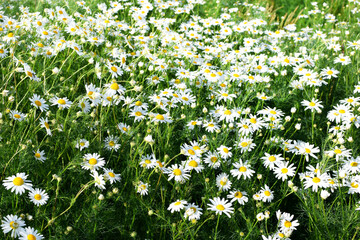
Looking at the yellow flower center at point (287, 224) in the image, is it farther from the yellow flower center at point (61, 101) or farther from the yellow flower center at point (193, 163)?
the yellow flower center at point (61, 101)

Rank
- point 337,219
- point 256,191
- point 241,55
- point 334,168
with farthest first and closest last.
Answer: point 241,55, point 334,168, point 256,191, point 337,219

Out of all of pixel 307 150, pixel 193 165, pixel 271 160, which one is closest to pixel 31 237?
pixel 193 165

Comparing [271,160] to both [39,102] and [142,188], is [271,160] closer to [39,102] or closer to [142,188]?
[142,188]

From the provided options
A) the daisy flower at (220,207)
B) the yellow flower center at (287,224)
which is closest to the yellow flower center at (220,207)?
the daisy flower at (220,207)

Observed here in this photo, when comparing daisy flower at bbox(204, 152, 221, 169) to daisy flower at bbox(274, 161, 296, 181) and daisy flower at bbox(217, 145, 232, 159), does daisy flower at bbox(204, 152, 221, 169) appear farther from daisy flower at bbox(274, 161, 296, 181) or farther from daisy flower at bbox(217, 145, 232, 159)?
daisy flower at bbox(274, 161, 296, 181)

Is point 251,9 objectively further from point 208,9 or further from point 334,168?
point 334,168

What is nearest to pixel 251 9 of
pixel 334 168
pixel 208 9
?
pixel 208 9

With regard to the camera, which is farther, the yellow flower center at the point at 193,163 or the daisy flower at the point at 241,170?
the daisy flower at the point at 241,170
